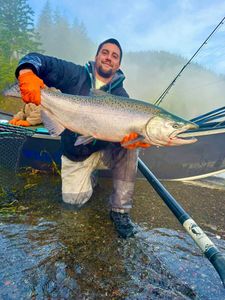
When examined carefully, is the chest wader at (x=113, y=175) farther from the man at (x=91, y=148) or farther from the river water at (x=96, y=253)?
the river water at (x=96, y=253)

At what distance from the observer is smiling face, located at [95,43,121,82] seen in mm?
4418

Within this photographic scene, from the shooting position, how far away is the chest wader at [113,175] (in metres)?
4.14

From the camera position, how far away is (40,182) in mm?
5746

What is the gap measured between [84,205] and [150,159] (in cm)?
254

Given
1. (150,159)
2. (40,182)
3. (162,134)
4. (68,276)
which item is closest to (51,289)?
(68,276)

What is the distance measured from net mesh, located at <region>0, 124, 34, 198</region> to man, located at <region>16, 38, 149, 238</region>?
0.82m

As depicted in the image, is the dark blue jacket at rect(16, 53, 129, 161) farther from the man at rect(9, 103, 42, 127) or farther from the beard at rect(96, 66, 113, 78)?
the man at rect(9, 103, 42, 127)

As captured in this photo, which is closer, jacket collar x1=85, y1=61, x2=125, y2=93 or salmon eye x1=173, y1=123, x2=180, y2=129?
salmon eye x1=173, y1=123, x2=180, y2=129

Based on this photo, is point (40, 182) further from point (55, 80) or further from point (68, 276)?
point (68, 276)

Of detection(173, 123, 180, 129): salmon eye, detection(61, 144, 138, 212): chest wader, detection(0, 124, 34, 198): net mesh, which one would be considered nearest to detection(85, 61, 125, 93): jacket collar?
detection(61, 144, 138, 212): chest wader

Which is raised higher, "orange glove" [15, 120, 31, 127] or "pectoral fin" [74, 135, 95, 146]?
"pectoral fin" [74, 135, 95, 146]

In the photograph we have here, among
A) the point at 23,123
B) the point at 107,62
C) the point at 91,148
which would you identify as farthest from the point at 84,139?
the point at 23,123

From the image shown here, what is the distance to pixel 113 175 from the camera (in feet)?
14.1

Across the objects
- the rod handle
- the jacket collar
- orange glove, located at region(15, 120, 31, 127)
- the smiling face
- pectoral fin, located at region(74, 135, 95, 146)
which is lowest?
the rod handle
